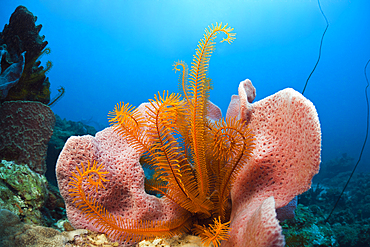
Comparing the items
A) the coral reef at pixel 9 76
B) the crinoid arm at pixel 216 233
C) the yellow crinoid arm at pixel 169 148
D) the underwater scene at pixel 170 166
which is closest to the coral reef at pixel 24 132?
the underwater scene at pixel 170 166

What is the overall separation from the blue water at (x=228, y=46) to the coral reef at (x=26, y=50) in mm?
33942

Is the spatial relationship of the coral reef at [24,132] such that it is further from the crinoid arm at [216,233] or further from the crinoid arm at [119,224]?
the crinoid arm at [216,233]

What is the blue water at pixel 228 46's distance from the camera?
35562 mm

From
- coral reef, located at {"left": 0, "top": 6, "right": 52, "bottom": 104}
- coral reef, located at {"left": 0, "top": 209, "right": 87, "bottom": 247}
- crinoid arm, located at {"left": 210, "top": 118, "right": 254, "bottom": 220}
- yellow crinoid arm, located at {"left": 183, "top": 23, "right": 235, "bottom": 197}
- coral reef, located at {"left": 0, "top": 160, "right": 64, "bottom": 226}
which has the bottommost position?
coral reef, located at {"left": 0, "top": 209, "right": 87, "bottom": 247}

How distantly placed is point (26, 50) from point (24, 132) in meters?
1.39

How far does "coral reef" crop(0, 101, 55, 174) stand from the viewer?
195 centimetres

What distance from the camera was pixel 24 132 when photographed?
6.71ft

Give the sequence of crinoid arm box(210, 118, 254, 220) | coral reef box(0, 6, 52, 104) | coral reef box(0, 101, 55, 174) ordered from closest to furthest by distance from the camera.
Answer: crinoid arm box(210, 118, 254, 220)
coral reef box(0, 101, 55, 174)
coral reef box(0, 6, 52, 104)

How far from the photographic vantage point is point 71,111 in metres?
58.0

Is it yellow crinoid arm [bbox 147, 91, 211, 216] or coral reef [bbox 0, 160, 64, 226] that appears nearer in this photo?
yellow crinoid arm [bbox 147, 91, 211, 216]

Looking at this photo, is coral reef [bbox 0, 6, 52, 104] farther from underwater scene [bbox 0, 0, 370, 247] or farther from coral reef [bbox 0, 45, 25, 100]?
coral reef [bbox 0, 45, 25, 100]

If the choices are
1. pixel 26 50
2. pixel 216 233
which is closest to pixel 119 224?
pixel 216 233

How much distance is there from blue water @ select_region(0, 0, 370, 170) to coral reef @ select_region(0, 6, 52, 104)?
33942 millimetres

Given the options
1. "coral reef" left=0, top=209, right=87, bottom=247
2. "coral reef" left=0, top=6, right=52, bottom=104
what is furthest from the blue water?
"coral reef" left=0, top=209, right=87, bottom=247
